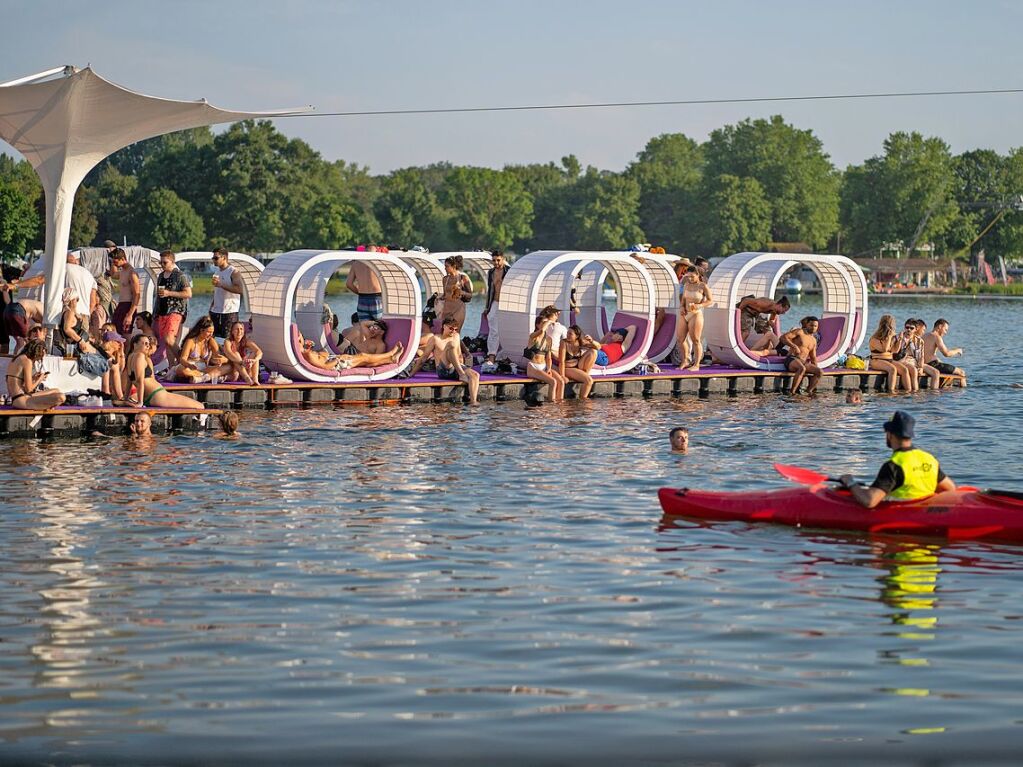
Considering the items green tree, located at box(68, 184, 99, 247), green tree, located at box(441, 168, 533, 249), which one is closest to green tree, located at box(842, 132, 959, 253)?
green tree, located at box(441, 168, 533, 249)

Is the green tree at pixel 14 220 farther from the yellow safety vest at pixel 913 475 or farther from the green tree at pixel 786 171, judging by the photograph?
the yellow safety vest at pixel 913 475

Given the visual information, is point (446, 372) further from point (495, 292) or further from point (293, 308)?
point (293, 308)

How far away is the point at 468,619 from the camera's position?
10586 millimetres

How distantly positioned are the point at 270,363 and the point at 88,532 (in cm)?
1081

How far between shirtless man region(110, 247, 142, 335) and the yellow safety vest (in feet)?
46.3

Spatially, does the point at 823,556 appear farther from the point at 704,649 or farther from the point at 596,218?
the point at 596,218

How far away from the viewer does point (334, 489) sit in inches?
648

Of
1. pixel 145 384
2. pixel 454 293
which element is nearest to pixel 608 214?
pixel 454 293

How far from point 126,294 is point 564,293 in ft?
25.9

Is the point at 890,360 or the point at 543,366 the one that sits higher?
the point at 890,360

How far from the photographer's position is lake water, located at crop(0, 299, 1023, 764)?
809cm

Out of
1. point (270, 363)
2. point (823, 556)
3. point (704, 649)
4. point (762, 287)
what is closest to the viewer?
point (704, 649)

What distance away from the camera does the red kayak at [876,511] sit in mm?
13062

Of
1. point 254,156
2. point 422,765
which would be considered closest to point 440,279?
point 422,765
